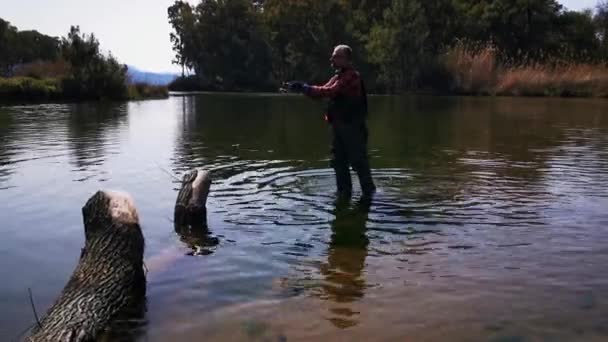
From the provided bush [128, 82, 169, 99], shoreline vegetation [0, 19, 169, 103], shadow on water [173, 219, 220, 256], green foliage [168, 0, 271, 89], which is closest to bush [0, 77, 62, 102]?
shoreline vegetation [0, 19, 169, 103]

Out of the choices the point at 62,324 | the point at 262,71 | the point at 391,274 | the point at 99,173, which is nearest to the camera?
the point at 62,324

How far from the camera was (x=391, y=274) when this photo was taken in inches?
233

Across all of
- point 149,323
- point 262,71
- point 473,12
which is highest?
point 473,12

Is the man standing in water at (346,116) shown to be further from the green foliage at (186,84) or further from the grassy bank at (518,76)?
the green foliage at (186,84)

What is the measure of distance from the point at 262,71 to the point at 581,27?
3877 centimetres

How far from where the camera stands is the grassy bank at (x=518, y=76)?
140 ft

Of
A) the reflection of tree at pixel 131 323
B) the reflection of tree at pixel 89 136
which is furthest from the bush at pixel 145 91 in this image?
the reflection of tree at pixel 131 323

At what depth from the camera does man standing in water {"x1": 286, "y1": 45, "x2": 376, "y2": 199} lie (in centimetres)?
856

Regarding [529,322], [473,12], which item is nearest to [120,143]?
[529,322]

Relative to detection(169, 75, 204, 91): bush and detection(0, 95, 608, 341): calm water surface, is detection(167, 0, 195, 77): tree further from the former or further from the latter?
detection(0, 95, 608, 341): calm water surface

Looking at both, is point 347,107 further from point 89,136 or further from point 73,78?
point 73,78

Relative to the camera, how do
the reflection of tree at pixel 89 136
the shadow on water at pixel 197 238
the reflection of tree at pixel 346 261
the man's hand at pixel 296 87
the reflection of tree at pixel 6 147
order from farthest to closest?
the reflection of tree at pixel 89 136 < the reflection of tree at pixel 6 147 < the man's hand at pixel 296 87 < the shadow on water at pixel 197 238 < the reflection of tree at pixel 346 261

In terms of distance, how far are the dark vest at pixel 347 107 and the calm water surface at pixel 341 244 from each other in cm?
131

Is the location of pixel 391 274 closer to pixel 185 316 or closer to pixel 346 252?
pixel 346 252
